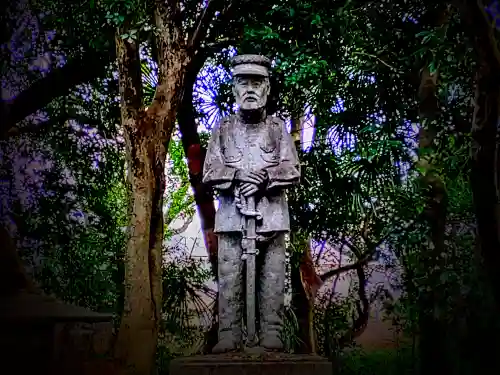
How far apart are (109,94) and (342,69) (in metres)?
2.78

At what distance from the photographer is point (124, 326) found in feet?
19.6

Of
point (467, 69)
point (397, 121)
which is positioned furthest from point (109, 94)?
point (467, 69)

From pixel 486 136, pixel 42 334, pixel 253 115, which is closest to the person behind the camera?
pixel 42 334

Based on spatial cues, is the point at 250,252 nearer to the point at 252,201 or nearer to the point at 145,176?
the point at 252,201

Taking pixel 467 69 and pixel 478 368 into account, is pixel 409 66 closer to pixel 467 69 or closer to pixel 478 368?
pixel 467 69

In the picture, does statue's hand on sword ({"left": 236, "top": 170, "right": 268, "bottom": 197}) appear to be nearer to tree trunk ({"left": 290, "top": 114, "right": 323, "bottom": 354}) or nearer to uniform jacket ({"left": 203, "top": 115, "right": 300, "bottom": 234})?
uniform jacket ({"left": 203, "top": 115, "right": 300, "bottom": 234})

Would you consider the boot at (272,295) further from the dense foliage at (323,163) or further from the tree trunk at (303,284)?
the tree trunk at (303,284)

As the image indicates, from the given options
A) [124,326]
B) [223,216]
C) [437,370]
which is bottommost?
[437,370]

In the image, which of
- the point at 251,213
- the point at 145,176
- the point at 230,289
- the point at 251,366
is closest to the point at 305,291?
the point at 145,176

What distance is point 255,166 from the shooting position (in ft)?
15.3

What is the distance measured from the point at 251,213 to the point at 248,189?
169mm

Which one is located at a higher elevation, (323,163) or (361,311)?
(323,163)

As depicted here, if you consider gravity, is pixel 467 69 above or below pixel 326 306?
above

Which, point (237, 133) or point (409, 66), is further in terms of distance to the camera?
point (409, 66)
